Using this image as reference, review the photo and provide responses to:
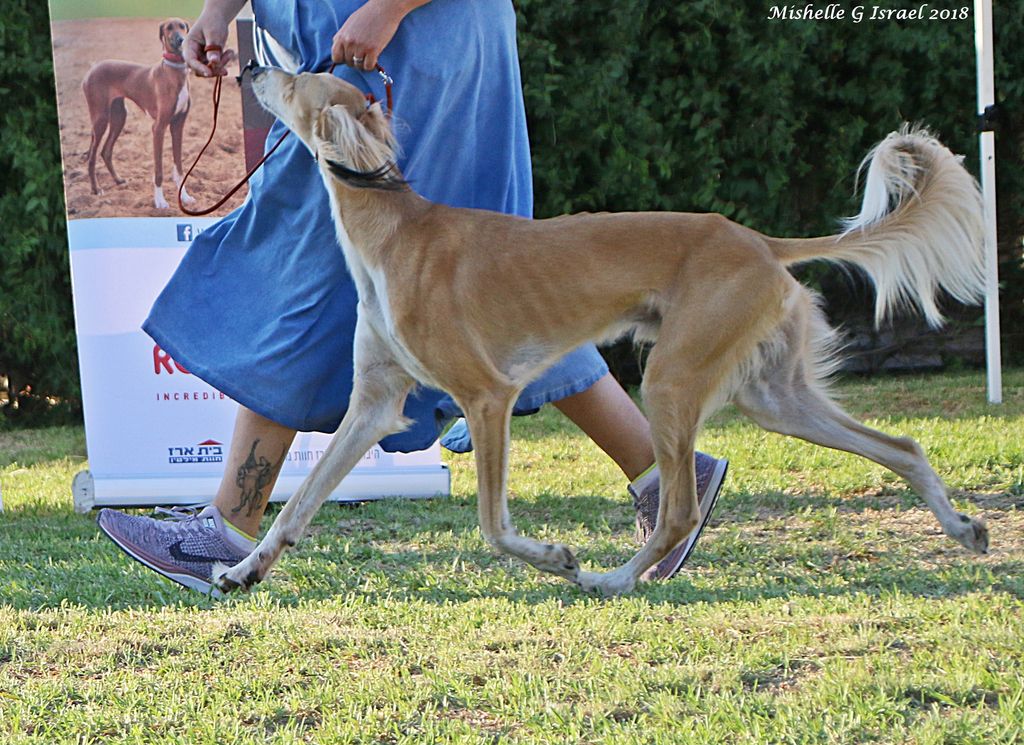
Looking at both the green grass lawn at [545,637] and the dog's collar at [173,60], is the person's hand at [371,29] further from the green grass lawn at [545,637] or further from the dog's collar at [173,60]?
the dog's collar at [173,60]

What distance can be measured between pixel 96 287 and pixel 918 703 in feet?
12.5

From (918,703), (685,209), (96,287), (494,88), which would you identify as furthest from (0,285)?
(918,703)

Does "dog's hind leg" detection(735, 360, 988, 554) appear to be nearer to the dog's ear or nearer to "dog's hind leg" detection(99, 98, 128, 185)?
the dog's ear

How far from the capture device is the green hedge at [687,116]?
756 cm

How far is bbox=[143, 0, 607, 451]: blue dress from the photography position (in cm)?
370

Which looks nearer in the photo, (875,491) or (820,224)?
(875,491)

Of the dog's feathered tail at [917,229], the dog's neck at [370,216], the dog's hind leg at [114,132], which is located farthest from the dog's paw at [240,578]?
the dog's hind leg at [114,132]

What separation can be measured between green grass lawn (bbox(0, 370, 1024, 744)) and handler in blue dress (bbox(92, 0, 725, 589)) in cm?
32

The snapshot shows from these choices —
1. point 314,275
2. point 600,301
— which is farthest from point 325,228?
point 600,301

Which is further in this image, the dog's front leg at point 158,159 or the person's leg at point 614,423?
the dog's front leg at point 158,159

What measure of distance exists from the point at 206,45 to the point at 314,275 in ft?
2.36

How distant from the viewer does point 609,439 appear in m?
3.96

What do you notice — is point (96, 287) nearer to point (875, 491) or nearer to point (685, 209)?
point (875, 491)

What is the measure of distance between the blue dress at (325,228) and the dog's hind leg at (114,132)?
1332 mm
